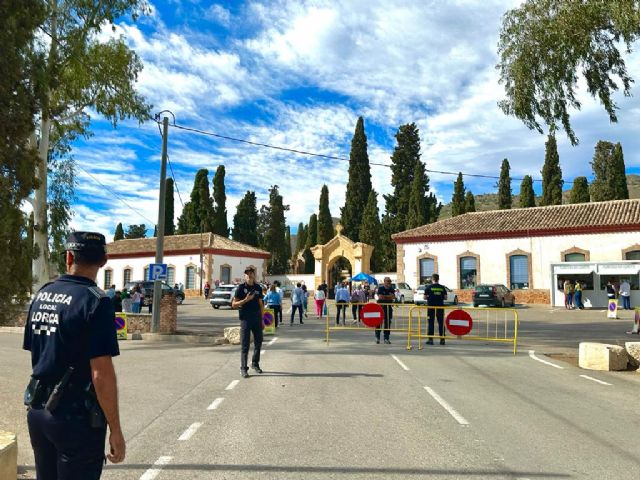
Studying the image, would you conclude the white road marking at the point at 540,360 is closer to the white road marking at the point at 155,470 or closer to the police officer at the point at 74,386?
the white road marking at the point at 155,470

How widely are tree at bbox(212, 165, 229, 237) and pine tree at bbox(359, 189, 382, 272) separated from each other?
52.9ft

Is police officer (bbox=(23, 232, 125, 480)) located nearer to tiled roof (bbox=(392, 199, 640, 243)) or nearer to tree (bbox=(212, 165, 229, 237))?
tiled roof (bbox=(392, 199, 640, 243))

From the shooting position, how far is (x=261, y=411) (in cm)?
719

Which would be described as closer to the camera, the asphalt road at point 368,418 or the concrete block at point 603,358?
the asphalt road at point 368,418

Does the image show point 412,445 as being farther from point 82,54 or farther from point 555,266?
point 555,266

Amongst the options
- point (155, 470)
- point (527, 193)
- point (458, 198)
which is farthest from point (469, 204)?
point (155, 470)

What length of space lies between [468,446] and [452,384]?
12.0 feet

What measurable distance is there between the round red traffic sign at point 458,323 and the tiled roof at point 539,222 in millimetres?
24911

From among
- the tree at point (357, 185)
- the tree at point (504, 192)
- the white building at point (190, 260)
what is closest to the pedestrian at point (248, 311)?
the white building at point (190, 260)

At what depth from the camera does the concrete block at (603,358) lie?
11586mm

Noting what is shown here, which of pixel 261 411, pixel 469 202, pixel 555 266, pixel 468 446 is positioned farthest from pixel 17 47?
pixel 469 202

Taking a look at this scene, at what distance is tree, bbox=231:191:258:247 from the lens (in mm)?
66375

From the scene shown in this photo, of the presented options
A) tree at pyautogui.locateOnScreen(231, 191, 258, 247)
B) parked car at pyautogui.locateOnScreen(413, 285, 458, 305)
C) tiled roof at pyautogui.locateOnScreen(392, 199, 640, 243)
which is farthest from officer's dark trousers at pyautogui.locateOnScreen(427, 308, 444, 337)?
tree at pyautogui.locateOnScreen(231, 191, 258, 247)

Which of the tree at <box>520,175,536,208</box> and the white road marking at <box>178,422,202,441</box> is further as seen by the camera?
the tree at <box>520,175,536,208</box>
